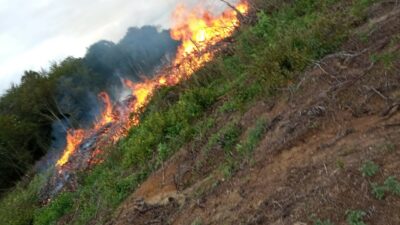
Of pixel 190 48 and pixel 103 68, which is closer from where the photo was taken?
pixel 190 48

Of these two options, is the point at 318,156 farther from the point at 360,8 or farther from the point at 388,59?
the point at 360,8

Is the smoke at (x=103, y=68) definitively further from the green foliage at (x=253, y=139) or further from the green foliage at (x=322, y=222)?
the green foliage at (x=322, y=222)

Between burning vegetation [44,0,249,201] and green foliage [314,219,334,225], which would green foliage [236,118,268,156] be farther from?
burning vegetation [44,0,249,201]

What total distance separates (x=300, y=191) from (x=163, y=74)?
1397cm

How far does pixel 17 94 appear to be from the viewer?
40.8 meters

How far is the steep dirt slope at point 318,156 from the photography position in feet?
18.0

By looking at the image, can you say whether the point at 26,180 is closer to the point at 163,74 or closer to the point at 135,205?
the point at 163,74

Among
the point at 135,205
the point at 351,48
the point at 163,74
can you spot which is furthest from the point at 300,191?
the point at 163,74

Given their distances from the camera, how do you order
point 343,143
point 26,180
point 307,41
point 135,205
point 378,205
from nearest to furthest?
1. point 378,205
2. point 343,143
3. point 307,41
4. point 135,205
5. point 26,180

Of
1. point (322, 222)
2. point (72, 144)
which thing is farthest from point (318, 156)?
Result: point (72, 144)

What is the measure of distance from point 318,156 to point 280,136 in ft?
3.86

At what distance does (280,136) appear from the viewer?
7676mm

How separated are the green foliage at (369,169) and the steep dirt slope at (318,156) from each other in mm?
50

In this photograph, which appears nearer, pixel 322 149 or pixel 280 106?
pixel 322 149
